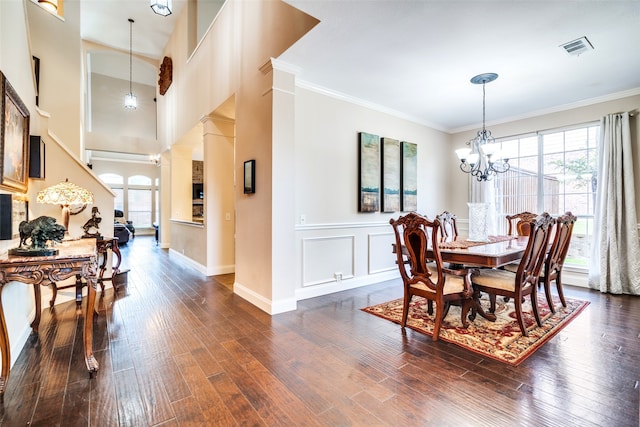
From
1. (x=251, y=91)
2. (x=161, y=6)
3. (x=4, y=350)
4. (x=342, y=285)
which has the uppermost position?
(x=161, y=6)

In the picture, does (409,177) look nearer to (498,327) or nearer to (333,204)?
(333,204)

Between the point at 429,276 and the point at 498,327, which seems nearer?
the point at 429,276

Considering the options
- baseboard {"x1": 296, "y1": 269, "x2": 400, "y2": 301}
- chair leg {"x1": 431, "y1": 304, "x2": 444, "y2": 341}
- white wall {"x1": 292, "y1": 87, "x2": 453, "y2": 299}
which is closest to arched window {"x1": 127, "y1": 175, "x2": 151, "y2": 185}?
white wall {"x1": 292, "y1": 87, "x2": 453, "y2": 299}

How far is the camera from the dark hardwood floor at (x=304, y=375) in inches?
66.9

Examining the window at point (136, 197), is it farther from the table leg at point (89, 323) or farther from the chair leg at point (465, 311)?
the chair leg at point (465, 311)

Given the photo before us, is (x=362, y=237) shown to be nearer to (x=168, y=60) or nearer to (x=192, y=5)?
(x=192, y=5)

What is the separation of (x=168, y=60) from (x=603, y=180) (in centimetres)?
935

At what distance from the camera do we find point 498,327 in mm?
2938

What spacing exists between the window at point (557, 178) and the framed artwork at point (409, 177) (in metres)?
1.42

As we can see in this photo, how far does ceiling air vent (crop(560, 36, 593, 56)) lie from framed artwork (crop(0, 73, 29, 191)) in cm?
493

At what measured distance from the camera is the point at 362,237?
4.55 meters

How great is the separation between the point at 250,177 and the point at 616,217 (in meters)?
5.14

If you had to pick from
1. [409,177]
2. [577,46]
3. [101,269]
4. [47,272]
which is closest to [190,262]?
[101,269]

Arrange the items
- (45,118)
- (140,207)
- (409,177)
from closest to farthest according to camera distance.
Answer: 1. (45,118)
2. (409,177)
3. (140,207)
